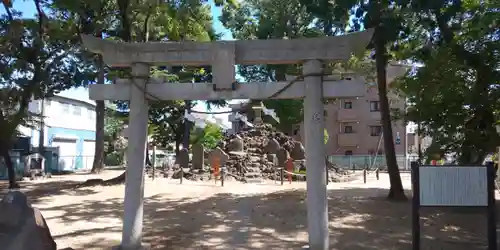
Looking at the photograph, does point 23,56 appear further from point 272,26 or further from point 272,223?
point 272,26

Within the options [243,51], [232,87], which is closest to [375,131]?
[243,51]

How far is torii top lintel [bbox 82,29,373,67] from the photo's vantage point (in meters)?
7.93

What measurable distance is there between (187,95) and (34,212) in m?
3.19

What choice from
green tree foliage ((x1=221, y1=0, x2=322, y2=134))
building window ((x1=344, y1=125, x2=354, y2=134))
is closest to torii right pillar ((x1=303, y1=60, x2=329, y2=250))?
green tree foliage ((x1=221, y1=0, x2=322, y2=134))

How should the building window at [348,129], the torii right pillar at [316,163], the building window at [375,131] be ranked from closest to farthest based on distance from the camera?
the torii right pillar at [316,163]
the building window at [375,131]
the building window at [348,129]

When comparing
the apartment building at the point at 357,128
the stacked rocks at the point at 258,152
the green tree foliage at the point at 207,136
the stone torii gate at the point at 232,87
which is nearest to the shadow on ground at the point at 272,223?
the stone torii gate at the point at 232,87

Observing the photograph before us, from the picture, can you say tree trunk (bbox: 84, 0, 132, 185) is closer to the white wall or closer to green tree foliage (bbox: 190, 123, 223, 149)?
the white wall

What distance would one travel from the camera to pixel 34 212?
689 cm

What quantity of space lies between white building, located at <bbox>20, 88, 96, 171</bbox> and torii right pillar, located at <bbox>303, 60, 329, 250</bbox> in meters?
29.7

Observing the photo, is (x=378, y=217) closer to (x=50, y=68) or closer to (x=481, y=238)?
(x=481, y=238)

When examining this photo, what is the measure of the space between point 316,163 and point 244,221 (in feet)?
14.2

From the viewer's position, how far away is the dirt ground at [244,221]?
927cm

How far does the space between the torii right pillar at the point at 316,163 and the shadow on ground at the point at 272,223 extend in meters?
1.35

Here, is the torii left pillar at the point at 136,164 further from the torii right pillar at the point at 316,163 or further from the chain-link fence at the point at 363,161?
the chain-link fence at the point at 363,161
